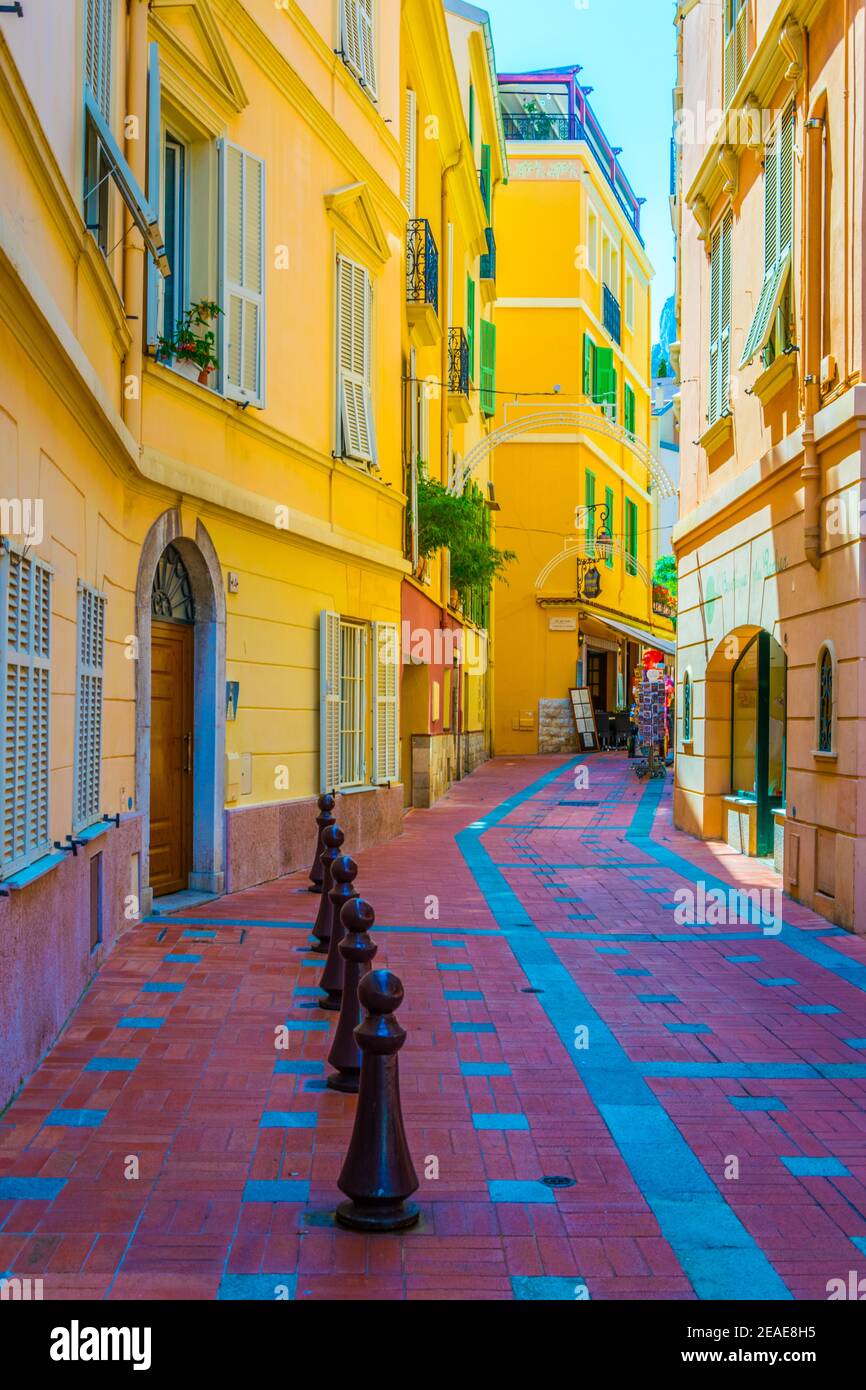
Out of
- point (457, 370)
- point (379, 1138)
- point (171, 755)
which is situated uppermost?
point (457, 370)

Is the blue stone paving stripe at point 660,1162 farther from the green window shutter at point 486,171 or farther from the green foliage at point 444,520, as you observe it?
the green window shutter at point 486,171

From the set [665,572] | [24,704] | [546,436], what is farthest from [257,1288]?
[665,572]

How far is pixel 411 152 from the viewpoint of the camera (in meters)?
18.9

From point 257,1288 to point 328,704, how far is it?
984 centimetres

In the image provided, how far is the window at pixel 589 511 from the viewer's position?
116 ft

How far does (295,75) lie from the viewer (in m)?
12.5

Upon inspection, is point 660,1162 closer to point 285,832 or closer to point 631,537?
point 285,832

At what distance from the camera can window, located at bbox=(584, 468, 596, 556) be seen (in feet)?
116

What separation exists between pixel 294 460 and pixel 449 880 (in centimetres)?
410

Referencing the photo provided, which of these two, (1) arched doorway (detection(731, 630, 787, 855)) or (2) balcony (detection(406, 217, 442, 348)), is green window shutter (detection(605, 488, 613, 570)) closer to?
(2) balcony (detection(406, 217, 442, 348))

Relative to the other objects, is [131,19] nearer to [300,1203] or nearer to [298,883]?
[298,883]

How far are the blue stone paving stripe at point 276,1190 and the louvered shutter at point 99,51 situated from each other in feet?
19.0
